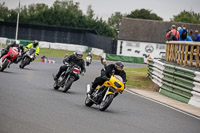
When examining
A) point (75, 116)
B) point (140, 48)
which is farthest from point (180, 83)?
point (140, 48)

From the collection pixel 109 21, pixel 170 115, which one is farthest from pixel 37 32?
pixel 109 21

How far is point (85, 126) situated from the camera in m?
9.28

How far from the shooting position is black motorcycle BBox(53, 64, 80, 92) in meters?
15.6

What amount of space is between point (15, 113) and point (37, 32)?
218 ft

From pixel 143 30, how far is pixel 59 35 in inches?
693

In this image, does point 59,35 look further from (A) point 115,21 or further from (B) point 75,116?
(A) point 115,21

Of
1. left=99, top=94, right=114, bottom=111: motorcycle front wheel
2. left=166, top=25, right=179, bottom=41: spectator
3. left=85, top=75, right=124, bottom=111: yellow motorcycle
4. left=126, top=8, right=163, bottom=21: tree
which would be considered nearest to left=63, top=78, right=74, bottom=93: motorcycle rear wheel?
left=85, top=75, right=124, bottom=111: yellow motorcycle

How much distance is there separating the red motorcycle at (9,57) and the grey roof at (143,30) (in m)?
62.4

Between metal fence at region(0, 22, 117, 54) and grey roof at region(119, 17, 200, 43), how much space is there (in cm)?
607

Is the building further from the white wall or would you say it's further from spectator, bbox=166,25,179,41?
spectator, bbox=166,25,179,41

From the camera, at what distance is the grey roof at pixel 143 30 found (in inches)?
3302

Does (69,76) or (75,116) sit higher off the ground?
(69,76)

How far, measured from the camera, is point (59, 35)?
74125mm

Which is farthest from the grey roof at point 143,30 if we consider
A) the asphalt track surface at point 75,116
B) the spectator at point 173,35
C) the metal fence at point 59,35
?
the asphalt track surface at point 75,116
